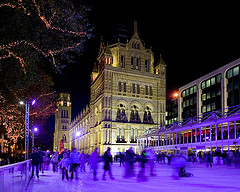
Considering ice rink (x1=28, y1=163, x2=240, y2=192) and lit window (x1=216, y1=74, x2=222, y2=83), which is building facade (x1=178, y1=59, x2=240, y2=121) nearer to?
lit window (x1=216, y1=74, x2=222, y2=83)

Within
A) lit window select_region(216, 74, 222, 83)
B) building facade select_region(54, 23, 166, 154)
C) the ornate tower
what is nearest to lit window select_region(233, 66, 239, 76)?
lit window select_region(216, 74, 222, 83)

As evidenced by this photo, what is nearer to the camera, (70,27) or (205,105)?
(70,27)

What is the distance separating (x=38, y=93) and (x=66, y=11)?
19755 millimetres

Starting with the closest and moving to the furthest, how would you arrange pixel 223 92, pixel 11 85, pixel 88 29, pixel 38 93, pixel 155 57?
pixel 88 29, pixel 11 85, pixel 38 93, pixel 223 92, pixel 155 57

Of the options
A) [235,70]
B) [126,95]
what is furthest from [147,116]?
[235,70]

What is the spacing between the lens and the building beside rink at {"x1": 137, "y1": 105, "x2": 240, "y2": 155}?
33875mm

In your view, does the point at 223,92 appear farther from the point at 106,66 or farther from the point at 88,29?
the point at 88,29

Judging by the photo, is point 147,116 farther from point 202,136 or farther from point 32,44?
point 32,44

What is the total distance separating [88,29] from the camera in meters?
12.0

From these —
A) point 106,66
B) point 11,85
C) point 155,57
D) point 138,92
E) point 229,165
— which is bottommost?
point 229,165

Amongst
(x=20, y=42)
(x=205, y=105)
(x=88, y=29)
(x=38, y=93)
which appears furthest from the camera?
(x=205, y=105)

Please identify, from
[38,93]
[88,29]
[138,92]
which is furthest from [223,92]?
[88,29]

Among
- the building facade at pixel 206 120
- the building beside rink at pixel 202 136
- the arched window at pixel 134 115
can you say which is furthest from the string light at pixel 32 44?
the arched window at pixel 134 115

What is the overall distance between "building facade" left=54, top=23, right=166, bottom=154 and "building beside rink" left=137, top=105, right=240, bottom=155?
587cm
